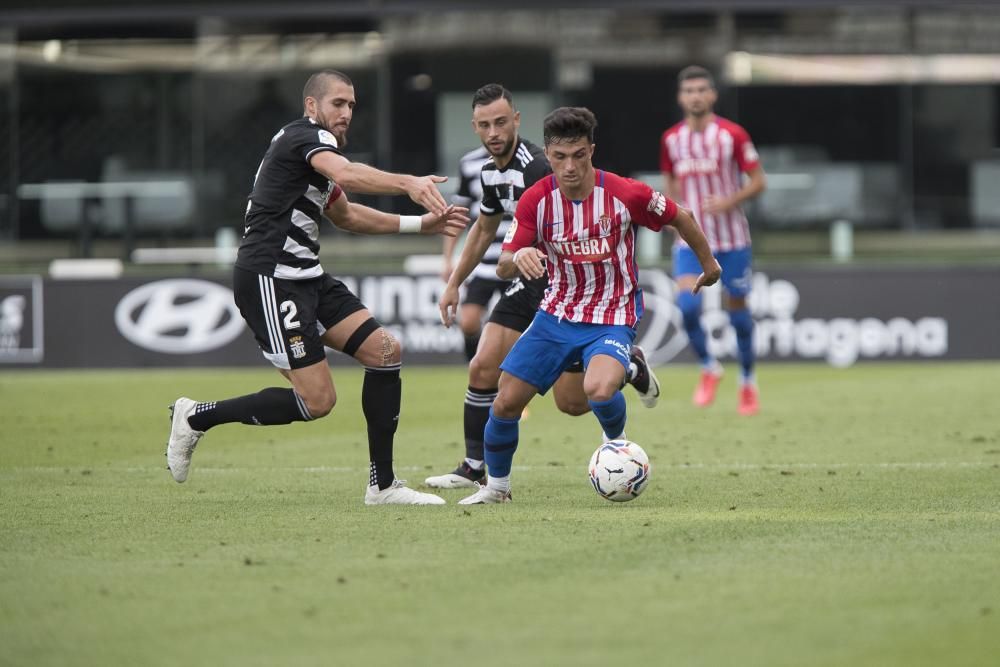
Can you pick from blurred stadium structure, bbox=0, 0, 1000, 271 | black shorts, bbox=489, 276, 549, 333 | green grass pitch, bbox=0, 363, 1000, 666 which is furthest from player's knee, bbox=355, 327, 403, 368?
blurred stadium structure, bbox=0, 0, 1000, 271

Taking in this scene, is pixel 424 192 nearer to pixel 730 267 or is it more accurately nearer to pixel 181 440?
pixel 181 440

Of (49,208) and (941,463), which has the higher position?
(49,208)

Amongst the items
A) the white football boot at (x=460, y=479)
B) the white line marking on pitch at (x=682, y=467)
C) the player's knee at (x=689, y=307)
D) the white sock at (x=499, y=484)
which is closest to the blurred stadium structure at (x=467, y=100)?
the player's knee at (x=689, y=307)

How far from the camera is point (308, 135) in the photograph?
7.08 m

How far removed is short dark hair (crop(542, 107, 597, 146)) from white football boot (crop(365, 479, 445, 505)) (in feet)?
5.43

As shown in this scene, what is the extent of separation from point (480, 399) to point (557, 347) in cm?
91

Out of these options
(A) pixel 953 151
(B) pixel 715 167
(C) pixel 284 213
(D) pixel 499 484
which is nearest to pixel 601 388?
(D) pixel 499 484

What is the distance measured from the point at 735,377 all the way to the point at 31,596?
11.2m

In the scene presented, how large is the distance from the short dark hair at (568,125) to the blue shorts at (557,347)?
2.84 ft

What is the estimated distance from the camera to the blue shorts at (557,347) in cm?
720

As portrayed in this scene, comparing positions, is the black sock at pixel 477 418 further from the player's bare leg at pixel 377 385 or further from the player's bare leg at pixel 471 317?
the player's bare leg at pixel 471 317

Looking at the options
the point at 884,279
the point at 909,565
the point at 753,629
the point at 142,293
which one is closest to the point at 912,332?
the point at 884,279

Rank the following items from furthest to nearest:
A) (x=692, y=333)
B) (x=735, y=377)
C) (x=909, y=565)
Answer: (x=735, y=377) < (x=692, y=333) < (x=909, y=565)

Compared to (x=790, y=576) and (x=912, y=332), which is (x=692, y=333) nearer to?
(x=912, y=332)
